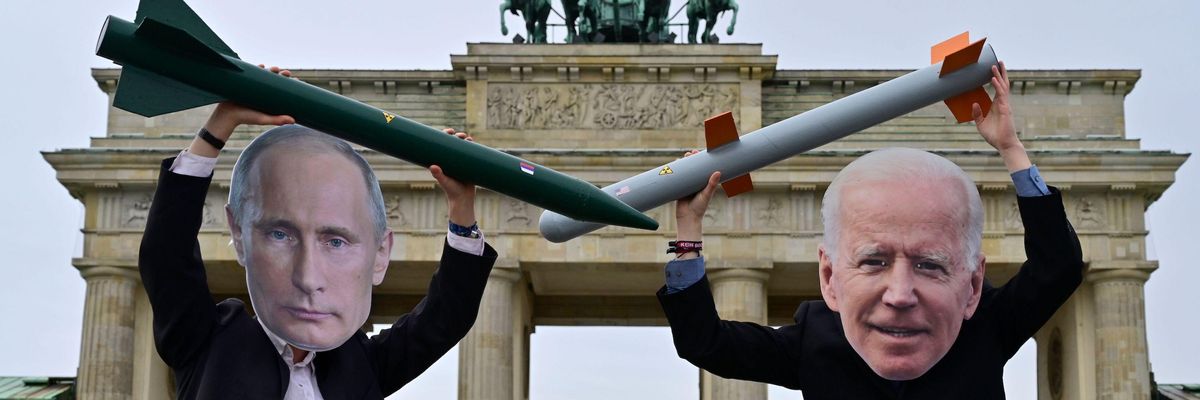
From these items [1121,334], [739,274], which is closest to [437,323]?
[739,274]

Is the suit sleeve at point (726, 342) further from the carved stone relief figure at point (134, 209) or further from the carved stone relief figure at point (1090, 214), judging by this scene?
the carved stone relief figure at point (134, 209)

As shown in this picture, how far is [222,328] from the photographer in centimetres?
1016

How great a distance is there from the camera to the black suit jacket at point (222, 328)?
983 cm

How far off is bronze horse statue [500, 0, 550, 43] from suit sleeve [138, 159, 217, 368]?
34.8 metres

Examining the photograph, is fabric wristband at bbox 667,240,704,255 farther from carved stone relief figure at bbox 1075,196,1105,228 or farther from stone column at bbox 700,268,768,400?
carved stone relief figure at bbox 1075,196,1105,228

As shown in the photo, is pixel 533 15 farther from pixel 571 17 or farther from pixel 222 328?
pixel 222 328

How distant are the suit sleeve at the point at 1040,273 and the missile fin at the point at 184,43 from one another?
4.54 meters

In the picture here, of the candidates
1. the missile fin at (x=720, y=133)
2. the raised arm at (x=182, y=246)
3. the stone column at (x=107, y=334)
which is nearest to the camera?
the raised arm at (x=182, y=246)

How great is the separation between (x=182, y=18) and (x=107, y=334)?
33250 millimetres

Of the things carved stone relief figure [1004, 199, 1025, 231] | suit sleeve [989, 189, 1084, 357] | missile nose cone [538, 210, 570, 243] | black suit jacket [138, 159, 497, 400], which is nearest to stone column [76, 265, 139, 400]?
carved stone relief figure [1004, 199, 1025, 231]

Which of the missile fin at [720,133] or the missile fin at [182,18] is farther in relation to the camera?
the missile fin at [720,133]

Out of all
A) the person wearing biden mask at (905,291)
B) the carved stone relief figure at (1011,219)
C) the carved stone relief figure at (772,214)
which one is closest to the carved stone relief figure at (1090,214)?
the carved stone relief figure at (1011,219)

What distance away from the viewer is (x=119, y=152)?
42594mm

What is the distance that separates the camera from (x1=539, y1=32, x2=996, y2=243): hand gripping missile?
36.8 feet
